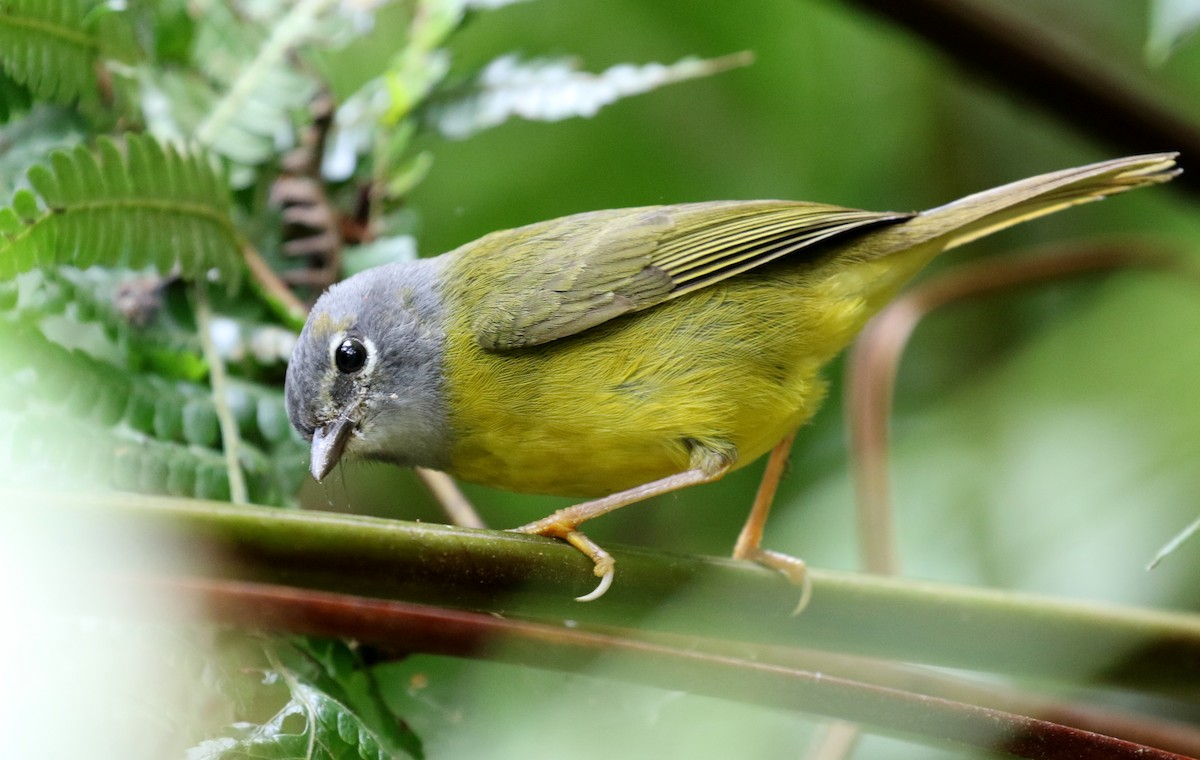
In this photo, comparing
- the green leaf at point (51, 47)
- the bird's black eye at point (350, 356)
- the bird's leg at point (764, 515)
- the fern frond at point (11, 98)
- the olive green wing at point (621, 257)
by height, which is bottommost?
the bird's leg at point (764, 515)

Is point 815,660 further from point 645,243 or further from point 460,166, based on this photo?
point 460,166

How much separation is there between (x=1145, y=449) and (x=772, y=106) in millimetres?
1664

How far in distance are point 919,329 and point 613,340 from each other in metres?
2.19

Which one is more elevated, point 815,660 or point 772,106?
point 772,106

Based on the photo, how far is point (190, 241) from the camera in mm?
2652

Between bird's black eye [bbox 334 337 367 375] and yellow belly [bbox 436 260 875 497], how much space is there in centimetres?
20

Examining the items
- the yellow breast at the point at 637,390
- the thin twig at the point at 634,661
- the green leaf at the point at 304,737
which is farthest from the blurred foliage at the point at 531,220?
the yellow breast at the point at 637,390

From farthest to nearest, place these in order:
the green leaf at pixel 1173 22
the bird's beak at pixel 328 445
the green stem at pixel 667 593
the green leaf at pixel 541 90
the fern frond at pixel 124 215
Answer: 1. the green leaf at pixel 541 90
2. the bird's beak at pixel 328 445
3. the fern frond at pixel 124 215
4. the green leaf at pixel 1173 22
5. the green stem at pixel 667 593

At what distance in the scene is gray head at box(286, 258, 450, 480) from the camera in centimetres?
252

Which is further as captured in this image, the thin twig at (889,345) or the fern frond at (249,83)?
the thin twig at (889,345)

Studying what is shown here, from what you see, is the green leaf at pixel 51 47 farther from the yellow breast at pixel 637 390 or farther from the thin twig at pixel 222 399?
the yellow breast at pixel 637 390

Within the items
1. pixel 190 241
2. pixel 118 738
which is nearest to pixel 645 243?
pixel 190 241

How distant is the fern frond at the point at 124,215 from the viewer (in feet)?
6.89

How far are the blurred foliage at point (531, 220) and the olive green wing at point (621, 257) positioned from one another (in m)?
0.29
